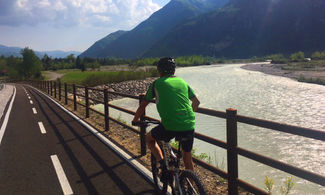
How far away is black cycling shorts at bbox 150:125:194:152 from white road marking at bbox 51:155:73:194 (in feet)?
7.14

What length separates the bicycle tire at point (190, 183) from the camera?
2.73 meters

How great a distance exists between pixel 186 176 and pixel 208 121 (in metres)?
15.8

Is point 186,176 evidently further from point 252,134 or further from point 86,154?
point 252,134

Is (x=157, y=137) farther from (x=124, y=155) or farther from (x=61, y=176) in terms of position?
(x=124, y=155)

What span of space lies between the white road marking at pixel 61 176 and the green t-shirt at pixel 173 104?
97.9 inches

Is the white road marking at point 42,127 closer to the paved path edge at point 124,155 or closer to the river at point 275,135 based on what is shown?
the paved path edge at point 124,155

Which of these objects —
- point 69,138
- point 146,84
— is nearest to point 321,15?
point 146,84

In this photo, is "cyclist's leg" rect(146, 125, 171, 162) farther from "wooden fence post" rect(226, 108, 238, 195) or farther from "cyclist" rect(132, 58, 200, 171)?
"wooden fence post" rect(226, 108, 238, 195)

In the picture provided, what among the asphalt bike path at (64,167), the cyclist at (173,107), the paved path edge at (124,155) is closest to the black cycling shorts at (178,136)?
the cyclist at (173,107)

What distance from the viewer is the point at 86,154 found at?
19.9ft

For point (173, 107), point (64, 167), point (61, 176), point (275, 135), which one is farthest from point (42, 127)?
point (275, 135)

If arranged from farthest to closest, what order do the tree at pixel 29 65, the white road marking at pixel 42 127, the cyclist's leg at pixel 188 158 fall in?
the tree at pixel 29 65
the white road marking at pixel 42 127
the cyclist's leg at pixel 188 158

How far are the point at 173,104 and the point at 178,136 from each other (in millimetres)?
399

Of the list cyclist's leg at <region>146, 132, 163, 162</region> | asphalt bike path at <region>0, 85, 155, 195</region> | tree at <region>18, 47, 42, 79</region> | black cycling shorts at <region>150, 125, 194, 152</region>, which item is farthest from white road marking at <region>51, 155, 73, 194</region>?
tree at <region>18, 47, 42, 79</region>
